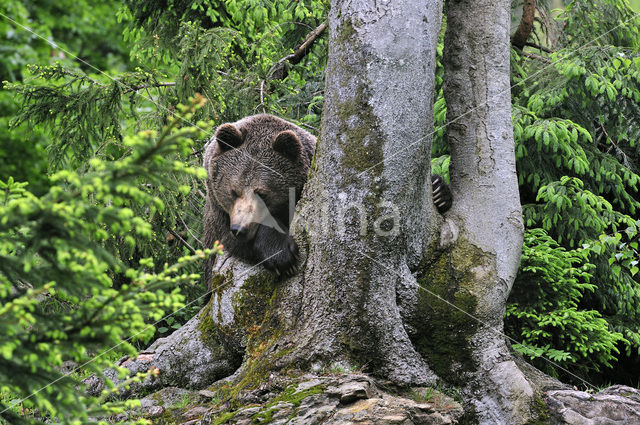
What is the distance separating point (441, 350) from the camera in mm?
3900

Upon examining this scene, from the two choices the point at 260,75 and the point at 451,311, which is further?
the point at 260,75

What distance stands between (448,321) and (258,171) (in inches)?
85.2

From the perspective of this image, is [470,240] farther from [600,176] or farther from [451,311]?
[600,176]

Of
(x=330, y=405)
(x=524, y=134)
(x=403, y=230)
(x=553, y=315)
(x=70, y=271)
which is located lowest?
(x=330, y=405)

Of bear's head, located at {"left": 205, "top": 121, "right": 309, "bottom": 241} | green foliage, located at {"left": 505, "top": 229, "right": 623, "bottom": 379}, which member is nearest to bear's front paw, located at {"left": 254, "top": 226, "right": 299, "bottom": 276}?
bear's head, located at {"left": 205, "top": 121, "right": 309, "bottom": 241}

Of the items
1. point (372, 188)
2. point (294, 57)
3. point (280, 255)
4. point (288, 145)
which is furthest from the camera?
point (294, 57)

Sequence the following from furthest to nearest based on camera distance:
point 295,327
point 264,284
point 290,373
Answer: point 264,284 → point 295,327 → point 290,373

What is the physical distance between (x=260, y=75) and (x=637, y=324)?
15.5ft

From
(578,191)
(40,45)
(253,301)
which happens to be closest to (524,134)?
(578,191)

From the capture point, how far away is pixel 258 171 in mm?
5262

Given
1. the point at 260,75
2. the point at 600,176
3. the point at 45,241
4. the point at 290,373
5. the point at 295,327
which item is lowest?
the point at 290,373

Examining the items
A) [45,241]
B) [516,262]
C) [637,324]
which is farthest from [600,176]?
[45,241]

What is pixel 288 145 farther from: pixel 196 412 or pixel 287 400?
pixel 287 400

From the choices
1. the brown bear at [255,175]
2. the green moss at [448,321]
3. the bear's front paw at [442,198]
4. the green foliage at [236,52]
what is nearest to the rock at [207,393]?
the brown bear at [255,175]
